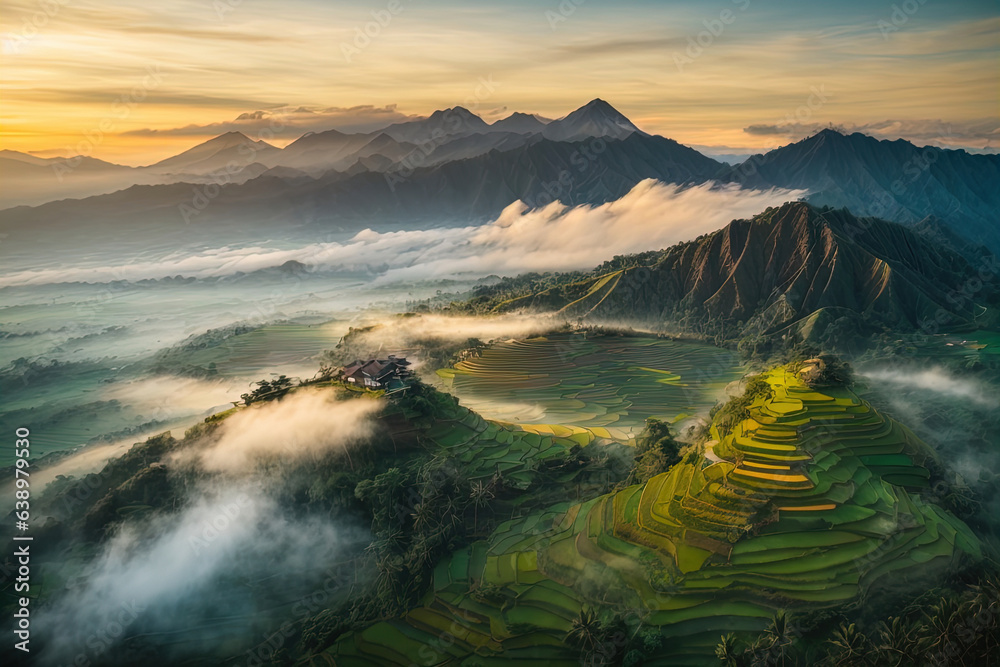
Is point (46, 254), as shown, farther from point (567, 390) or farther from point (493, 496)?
point (493, 496)

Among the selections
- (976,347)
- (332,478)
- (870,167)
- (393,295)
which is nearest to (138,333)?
(393,295)

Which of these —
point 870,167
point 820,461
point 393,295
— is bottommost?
point 393,295

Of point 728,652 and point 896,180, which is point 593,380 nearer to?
point 728,652

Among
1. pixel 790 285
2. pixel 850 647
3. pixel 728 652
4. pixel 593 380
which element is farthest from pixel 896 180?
Result: pixel 728 652

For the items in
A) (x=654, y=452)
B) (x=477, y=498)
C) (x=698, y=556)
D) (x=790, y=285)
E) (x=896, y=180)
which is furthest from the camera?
(x=896, y=180)

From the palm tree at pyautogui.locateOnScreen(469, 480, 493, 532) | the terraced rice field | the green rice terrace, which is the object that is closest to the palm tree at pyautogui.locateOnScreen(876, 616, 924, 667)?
the green rice terrace

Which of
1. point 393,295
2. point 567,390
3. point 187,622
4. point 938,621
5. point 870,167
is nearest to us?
point 938,621

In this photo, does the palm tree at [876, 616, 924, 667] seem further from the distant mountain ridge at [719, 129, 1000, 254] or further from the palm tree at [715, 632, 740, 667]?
the distant mountain ridge at [719, 129, 1000, 254]
